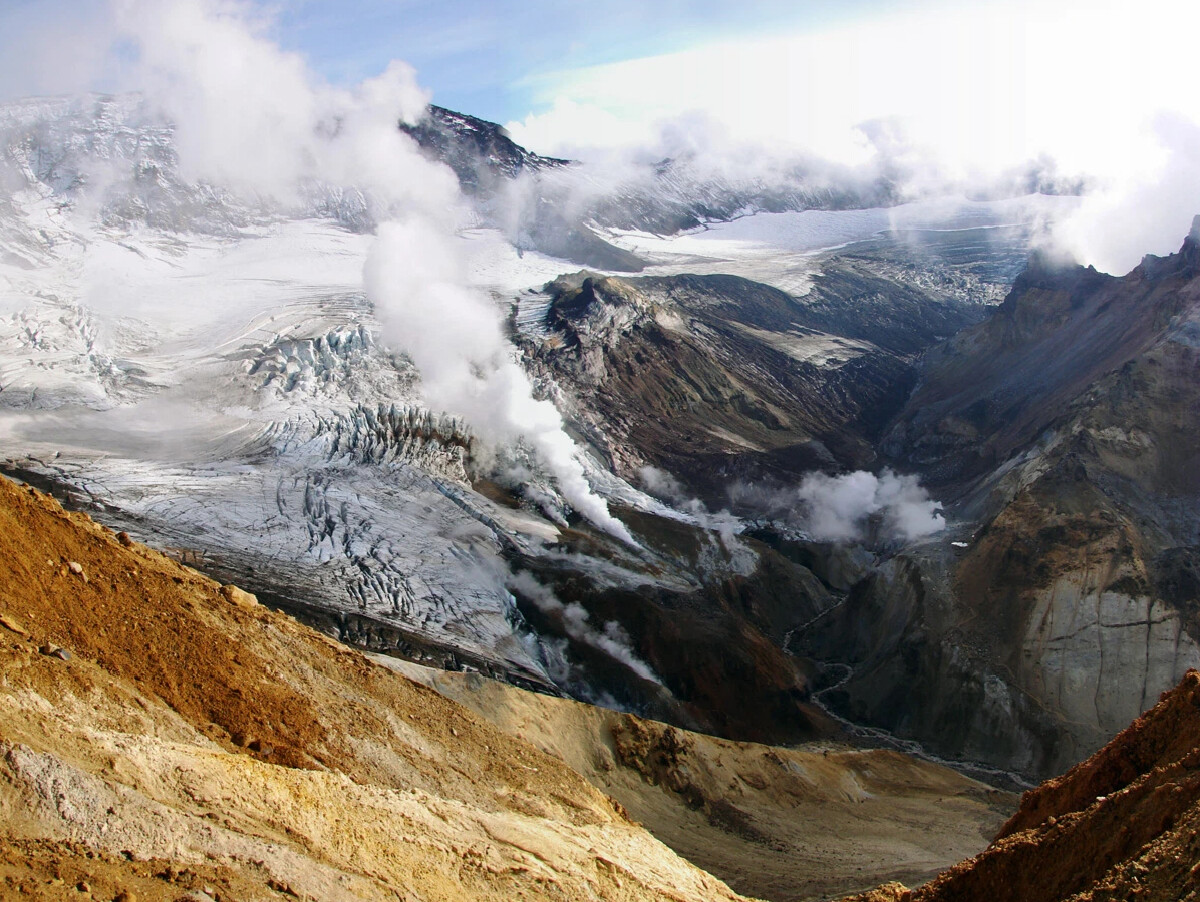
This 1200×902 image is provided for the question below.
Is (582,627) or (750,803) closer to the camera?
(750,803)

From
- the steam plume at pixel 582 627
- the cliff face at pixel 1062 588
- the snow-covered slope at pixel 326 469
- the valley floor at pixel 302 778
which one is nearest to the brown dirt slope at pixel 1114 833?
the valley floor at pixel 302 778

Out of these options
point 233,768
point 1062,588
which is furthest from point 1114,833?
point 1062,588

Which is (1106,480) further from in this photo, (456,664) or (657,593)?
(456,664)

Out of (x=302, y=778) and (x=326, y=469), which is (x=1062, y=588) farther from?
(x=302, y=778)

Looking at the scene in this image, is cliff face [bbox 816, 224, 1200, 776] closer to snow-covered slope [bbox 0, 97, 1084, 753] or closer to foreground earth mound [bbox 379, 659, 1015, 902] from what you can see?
snow-covered slope [bbox 0, 97, 1084, 753]

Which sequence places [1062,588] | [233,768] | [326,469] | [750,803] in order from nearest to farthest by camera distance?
[233,768], [750,803], [1062,588], [326,469]

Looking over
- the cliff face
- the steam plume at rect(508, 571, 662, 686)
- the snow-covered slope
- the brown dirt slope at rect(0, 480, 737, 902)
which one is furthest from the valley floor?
the cliff face
